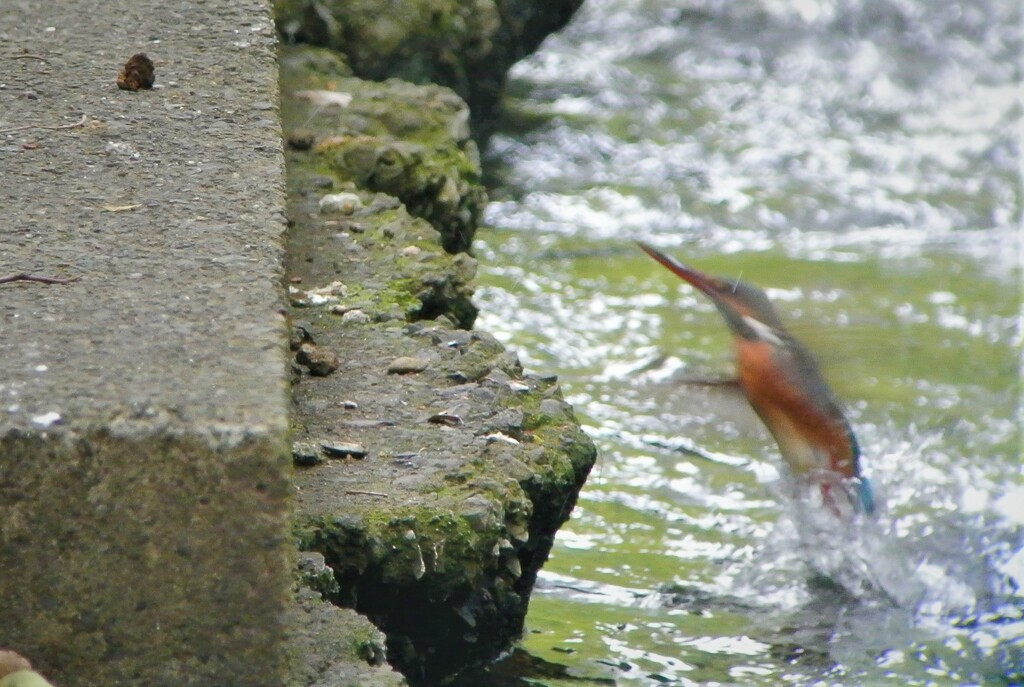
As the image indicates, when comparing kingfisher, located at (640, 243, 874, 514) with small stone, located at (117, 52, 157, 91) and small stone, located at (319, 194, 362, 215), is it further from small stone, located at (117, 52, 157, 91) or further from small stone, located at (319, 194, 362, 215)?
small stone, located at (117, 52, 157, 91)

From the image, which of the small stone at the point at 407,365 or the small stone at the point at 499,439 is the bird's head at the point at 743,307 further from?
the small stone at the point at 499,439

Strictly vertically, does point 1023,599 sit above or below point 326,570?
below

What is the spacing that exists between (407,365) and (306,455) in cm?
37

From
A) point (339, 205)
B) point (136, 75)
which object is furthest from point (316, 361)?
point (339, 205)

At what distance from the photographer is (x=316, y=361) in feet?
7.75

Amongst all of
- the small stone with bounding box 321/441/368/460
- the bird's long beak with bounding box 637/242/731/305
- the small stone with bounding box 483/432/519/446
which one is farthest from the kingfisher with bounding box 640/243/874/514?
the small stone with bounding box 321/441/368/460

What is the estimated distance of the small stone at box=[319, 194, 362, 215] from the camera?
3.06 metres

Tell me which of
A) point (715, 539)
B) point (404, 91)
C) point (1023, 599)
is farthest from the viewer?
point (404, 91)

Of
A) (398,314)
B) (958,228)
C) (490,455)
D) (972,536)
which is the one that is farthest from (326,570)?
(958,228)

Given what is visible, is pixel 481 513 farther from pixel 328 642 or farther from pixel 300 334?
pixel 300 334

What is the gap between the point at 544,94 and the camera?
7008mm

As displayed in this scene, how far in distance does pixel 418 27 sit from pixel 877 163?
258 cm

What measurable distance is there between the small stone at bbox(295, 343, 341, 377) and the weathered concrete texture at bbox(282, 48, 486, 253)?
3.18 ft

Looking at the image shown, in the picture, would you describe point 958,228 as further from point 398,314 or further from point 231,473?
point 231,473
